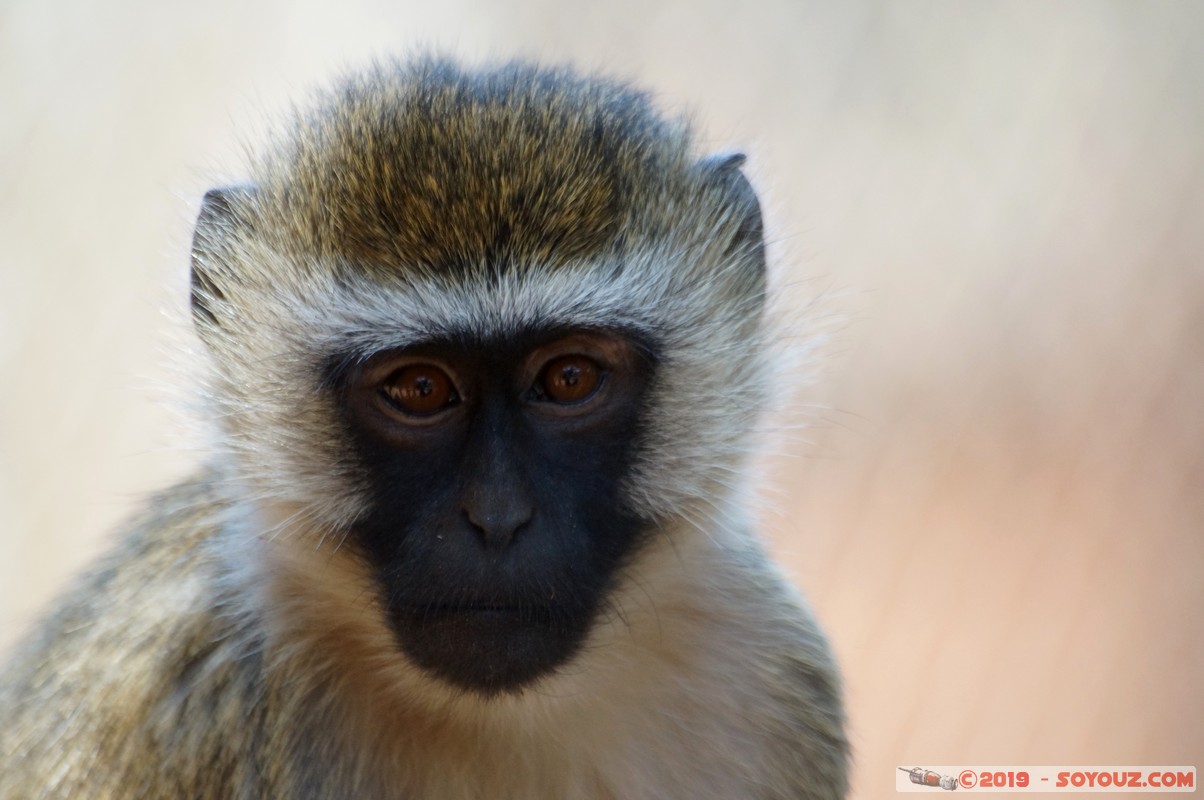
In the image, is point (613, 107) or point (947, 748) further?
point (947, 748)

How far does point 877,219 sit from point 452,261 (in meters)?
2.14

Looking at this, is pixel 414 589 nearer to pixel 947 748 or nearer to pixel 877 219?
pixel 947 748

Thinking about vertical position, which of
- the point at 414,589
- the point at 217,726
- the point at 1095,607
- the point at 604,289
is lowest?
the point at 1095,607

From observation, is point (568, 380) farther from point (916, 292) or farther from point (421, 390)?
point (916, 292)

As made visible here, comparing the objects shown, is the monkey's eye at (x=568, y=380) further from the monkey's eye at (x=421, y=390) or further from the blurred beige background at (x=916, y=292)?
the blurred beige background at (x=916, y=292)

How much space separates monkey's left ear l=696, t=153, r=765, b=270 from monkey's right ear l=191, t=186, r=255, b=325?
70 cm

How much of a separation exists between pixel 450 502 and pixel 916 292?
2320 mm

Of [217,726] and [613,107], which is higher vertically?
[613,107]

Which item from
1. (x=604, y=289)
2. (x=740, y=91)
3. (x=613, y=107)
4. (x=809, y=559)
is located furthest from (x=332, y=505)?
(x=740, y=91)

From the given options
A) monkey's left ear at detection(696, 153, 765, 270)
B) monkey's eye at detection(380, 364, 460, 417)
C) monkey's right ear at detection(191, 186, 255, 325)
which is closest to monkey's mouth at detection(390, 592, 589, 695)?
monkey's eye at detection(380, 364, 460, 417)

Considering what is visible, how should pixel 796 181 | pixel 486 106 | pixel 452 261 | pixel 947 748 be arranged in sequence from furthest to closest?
1. pixel 796 181
2. pixel 947 748
3. pixel 486 106
4. pixel 452 261

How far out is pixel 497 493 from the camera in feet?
4.68

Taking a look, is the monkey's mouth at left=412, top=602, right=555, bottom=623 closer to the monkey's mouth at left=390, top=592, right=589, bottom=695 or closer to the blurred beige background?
the monkey's mouth at left=390, top=592, right=589, bottom=695

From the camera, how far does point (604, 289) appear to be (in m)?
1.63
